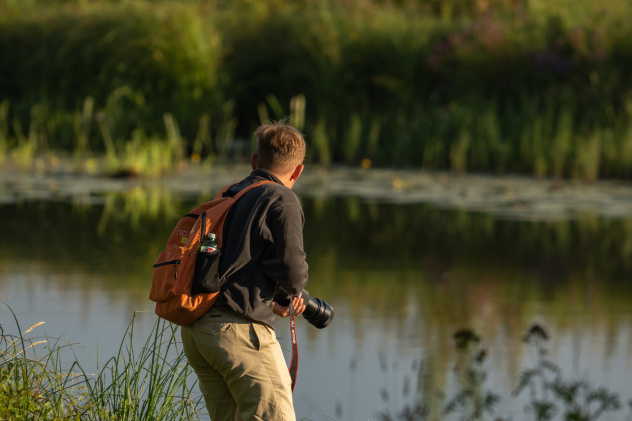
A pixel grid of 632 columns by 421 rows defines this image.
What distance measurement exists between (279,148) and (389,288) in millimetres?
4286

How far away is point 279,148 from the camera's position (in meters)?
3.60

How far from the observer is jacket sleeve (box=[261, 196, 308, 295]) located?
3.46 metres

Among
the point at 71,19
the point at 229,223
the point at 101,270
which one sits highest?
the point at 71,19

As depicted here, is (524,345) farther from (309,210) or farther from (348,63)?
(348,63)

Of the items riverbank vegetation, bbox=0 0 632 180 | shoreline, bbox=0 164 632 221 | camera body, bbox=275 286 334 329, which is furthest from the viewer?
riverbank vegetation, bbox=0 0 632 180

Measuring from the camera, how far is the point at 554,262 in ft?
29.6

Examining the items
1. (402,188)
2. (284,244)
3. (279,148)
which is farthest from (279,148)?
(402,188)

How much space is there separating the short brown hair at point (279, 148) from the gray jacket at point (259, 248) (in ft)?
0.37

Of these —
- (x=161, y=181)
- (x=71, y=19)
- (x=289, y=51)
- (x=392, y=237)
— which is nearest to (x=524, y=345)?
(x=392, y=237)

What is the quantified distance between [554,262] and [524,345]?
9.56 ft

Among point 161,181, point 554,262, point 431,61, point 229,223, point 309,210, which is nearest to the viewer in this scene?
point 229,223

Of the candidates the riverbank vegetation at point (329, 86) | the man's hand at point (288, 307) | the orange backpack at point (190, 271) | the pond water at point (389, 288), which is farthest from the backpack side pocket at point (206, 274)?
the riverbank vegetation at point (329, 86)

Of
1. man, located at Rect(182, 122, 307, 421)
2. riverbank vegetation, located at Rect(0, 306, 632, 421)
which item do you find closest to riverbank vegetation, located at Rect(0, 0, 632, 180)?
riverbank vegetation, located at Rect(0, 306, 632, 421)

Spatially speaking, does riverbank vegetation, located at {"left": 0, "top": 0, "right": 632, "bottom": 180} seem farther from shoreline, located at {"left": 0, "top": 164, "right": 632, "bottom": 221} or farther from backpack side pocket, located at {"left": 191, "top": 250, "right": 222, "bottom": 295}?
backpack side pocket, located at {"left": 191, "top": 250, "right": 222, "bottom": 295}
